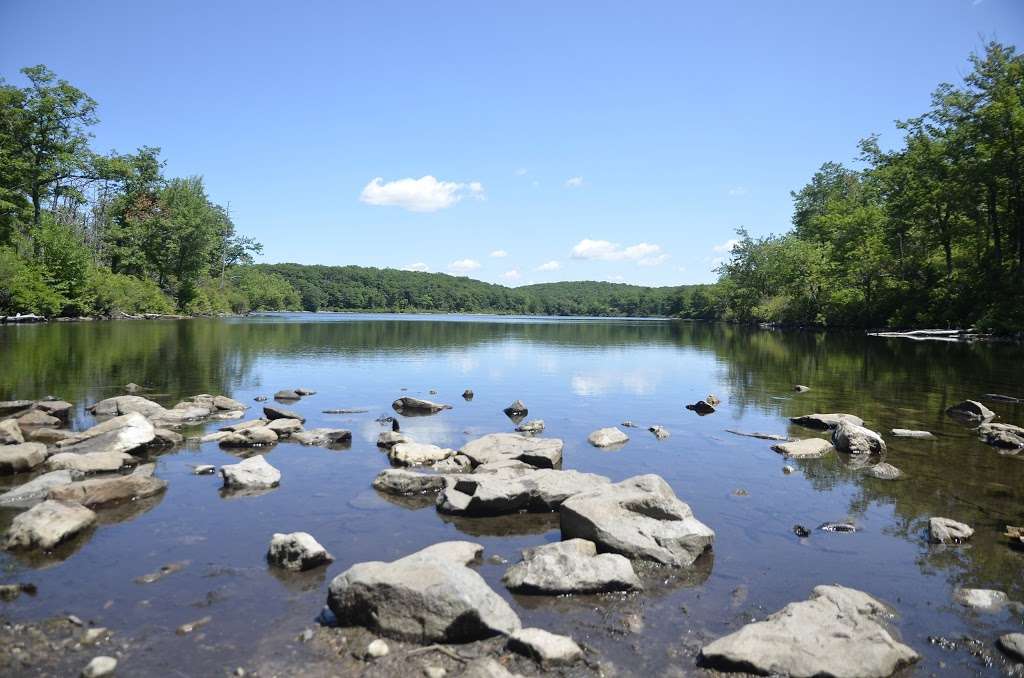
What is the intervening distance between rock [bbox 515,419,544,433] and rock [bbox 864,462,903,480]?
8.56m

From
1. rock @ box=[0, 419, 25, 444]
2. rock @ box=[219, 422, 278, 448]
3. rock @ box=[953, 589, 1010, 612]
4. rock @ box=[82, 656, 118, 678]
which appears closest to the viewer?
rock @ box=[82, 656, 118, 678]

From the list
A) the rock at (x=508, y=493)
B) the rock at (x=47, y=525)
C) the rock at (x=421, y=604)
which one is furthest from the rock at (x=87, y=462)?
the rock at (x=421, y=604)

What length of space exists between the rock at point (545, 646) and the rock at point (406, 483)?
5.96 meters

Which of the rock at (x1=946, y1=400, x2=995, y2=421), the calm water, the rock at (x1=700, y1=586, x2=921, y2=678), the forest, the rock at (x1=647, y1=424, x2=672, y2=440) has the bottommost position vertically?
the calm water

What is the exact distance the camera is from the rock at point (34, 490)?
10.8 metres

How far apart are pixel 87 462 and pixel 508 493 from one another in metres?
8.95

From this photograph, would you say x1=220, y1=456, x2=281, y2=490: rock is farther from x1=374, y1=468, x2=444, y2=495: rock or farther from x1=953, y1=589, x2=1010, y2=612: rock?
x1=953, y1=589, x2=1010, y2=612: rock

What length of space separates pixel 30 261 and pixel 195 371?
48.5m


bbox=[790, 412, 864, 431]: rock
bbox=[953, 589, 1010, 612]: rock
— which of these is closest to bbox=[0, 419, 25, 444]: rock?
bbox=[953, 589, 1010, 612]: rock

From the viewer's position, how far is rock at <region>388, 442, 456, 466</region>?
14.6 metres

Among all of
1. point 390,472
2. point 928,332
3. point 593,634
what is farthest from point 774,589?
point 928,332

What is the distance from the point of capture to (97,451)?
14.0m

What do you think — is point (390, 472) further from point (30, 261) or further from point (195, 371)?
point (30, 261)

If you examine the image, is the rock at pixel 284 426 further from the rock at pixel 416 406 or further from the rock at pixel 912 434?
the rock at pixel 912 434
